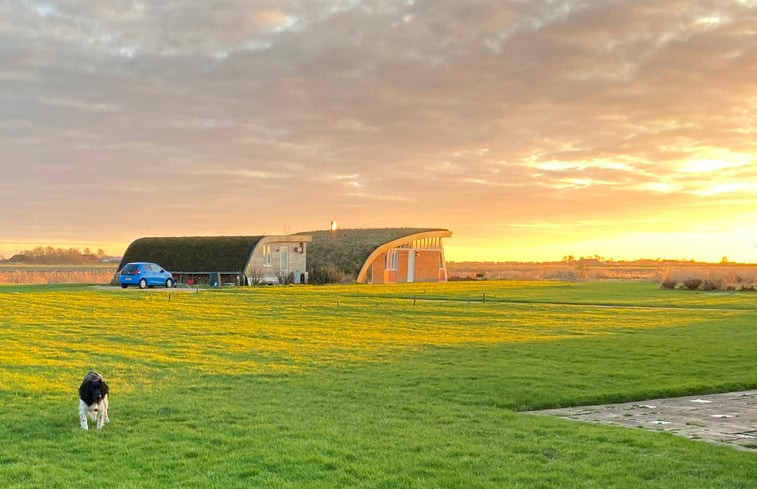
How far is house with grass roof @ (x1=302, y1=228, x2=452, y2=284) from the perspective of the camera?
6181cm

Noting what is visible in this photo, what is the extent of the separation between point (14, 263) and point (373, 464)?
131 meters

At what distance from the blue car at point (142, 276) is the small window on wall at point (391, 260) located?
2233 cm

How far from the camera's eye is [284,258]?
58.1 m

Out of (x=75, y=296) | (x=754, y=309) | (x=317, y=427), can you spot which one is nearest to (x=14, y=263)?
(x=75, y=296)

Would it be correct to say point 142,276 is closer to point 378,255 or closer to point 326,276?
point 326,276

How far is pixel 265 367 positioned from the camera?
14.9m

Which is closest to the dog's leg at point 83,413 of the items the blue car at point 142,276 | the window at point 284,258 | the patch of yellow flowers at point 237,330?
the patch of yellow flowers at point 237,330

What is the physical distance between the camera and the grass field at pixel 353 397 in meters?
7.58

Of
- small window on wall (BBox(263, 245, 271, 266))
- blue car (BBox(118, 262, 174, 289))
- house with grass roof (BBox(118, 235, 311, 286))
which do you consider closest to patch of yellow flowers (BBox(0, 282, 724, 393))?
blue car (BBox(118, 262, 174, 289))

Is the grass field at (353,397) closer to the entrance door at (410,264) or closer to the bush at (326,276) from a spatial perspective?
the bush at (326,276)

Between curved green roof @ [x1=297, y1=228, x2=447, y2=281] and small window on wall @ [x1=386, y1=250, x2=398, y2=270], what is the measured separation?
4.97 ft

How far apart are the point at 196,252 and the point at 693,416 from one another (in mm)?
49597

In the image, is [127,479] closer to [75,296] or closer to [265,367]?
[265,367]

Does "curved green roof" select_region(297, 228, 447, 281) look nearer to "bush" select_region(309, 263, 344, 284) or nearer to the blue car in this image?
"bush" select_region(309, 263, 344, 284)
